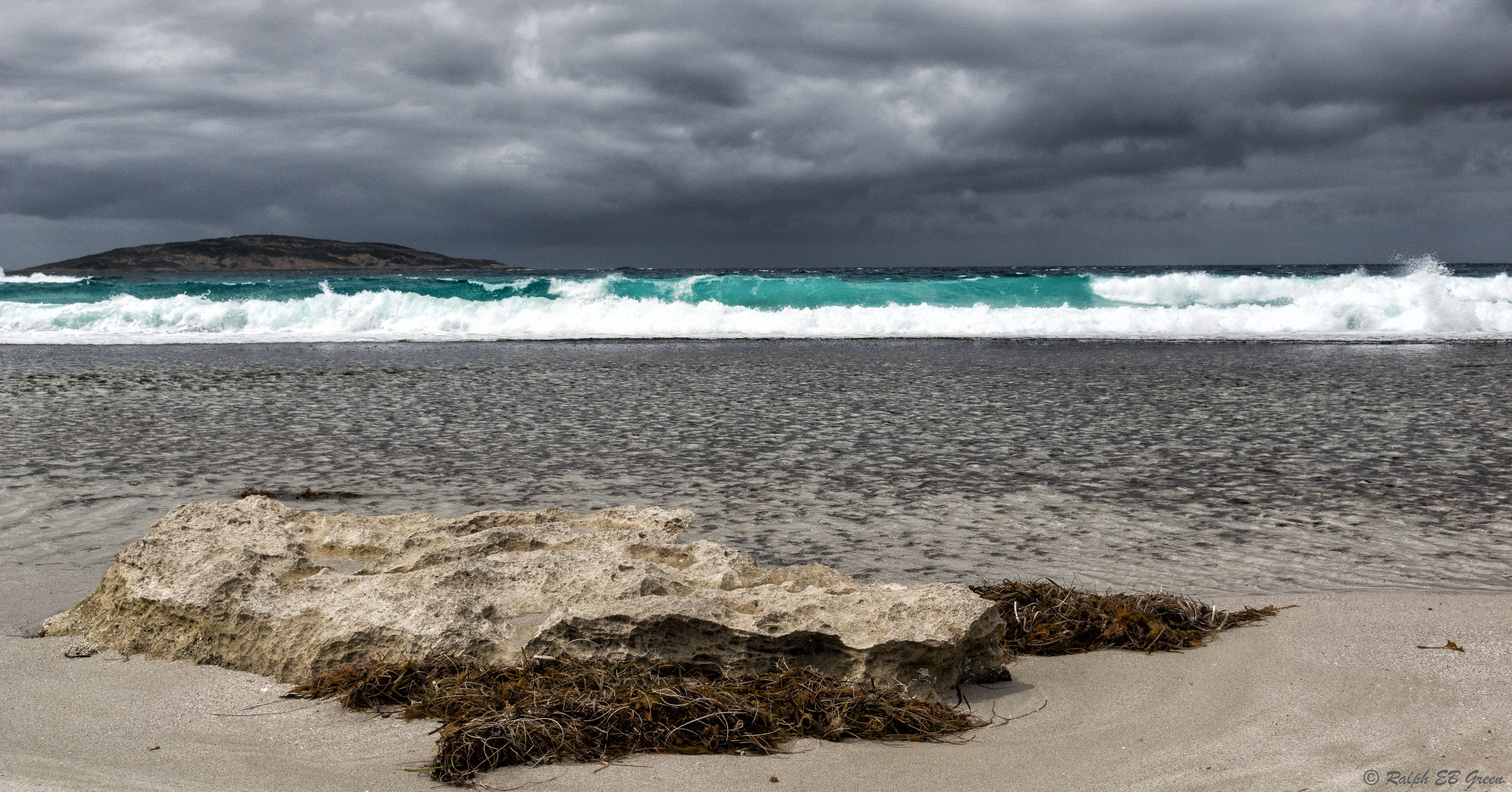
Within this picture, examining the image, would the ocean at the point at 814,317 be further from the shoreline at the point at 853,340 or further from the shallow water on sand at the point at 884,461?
the shallow water on sand at the point at 884,461

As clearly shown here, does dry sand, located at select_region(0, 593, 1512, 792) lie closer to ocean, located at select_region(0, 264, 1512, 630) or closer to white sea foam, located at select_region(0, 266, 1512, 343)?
ocean, located at select_region(0, 264, 1512, 630)

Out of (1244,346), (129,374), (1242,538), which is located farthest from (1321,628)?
(1244,346)

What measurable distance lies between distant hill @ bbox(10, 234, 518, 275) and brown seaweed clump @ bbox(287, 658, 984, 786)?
89.2 m

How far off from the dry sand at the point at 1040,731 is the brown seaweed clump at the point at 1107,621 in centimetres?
7

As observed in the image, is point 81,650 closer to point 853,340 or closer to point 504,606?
point 504,606

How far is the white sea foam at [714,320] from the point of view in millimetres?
22562

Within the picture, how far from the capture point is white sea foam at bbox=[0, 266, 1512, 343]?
2256cm

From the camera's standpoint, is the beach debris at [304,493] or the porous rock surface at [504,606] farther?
the beach debris at [304,493]

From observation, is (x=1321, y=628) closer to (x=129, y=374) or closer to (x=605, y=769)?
(x=605, y=769)

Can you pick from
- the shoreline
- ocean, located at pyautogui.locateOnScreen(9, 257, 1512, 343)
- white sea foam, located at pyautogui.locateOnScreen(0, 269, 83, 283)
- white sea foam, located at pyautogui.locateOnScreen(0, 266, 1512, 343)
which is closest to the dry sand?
the shoreline

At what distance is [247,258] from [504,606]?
98.9 metres

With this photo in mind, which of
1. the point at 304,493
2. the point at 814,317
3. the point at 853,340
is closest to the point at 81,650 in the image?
the point at 304,493

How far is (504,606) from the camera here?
142 inches

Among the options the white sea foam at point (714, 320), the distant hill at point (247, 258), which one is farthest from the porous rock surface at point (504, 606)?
the distant hill at point (247, 258)
